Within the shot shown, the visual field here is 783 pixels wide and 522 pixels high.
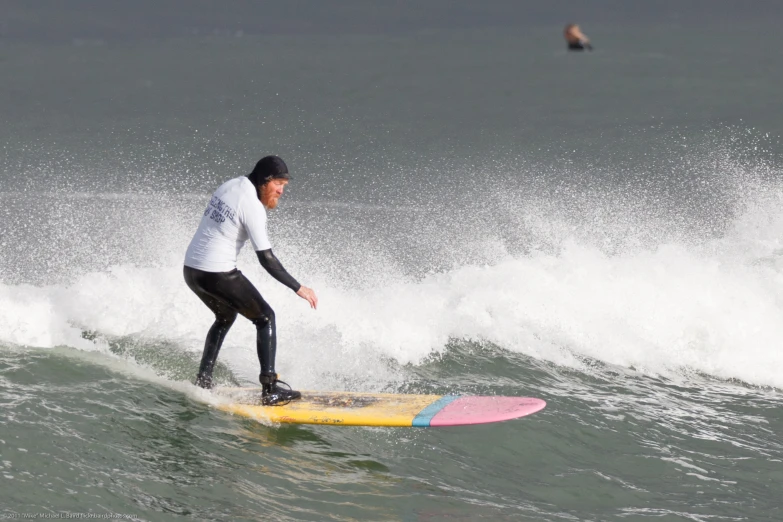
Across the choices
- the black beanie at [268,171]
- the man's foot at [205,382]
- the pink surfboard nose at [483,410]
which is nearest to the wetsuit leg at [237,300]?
the man's foot at [205,382]

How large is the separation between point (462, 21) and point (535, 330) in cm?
3100

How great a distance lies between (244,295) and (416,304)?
10.9ft

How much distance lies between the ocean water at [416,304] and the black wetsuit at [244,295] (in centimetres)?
60

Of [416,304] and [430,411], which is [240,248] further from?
[416,304]

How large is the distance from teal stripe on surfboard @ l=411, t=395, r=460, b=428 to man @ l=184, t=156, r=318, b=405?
40.2 inches

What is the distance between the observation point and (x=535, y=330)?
920 cm

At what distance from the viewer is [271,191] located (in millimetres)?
6117

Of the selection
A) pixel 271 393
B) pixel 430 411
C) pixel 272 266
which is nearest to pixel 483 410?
pixel 430 411

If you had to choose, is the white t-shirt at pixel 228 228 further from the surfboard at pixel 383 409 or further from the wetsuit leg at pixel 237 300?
the surfboard at pixel 383 409

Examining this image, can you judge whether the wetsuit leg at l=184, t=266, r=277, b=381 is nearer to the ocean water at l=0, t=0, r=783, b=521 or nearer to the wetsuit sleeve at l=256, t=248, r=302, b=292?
the wetsuit sleeve at l=256, t=248, r=302, b=292

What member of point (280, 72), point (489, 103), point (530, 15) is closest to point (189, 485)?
point (489, 103)

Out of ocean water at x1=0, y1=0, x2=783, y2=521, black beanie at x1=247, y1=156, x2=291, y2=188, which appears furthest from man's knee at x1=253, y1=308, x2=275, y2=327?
black beanie at x1=247, y1=156, x2=291, y2=188

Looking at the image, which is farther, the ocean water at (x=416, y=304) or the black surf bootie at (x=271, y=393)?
the black surf bootie at (x=271, y=393)

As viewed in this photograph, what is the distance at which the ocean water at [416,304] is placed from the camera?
5.84 m
